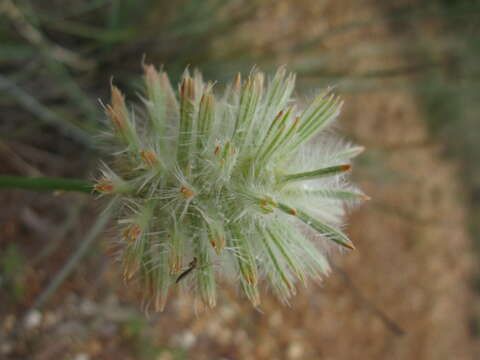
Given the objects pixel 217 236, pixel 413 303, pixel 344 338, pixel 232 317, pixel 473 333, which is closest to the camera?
pixel 217 236

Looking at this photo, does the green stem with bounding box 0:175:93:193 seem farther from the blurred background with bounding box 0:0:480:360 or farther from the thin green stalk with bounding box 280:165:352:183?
the thin green stalk with bounding box 280:165:352:183

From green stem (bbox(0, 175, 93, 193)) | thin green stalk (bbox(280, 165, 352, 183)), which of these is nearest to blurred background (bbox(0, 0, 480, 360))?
green stem (bbox(0, 175, 93, 193))

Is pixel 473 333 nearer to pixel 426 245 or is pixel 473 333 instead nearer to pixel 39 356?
pixel 426 245

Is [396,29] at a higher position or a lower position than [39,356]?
higher

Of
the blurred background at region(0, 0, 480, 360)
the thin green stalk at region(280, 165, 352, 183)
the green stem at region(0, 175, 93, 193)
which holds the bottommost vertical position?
the thin green stalk at region(280, 165, 352, 183)

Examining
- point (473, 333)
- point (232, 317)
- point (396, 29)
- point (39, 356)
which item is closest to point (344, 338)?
point (232, 317)

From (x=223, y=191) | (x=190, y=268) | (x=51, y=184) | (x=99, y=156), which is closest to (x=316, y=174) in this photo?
(x=223, y=191)
